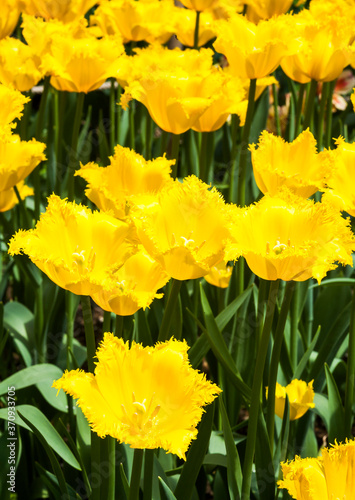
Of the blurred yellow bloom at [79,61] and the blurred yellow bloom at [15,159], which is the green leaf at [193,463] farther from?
the blurred yellow bloom at [79,61]

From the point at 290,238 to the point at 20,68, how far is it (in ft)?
2.85

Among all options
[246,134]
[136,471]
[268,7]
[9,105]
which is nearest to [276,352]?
[136,471]

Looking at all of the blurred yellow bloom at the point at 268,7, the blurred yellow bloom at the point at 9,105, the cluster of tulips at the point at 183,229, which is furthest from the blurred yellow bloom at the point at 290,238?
the blurred yellow bloom at the point at 268,7

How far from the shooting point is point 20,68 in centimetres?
169

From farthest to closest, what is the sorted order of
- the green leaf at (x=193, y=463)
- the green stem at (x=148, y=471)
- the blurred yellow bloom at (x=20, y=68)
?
the blurred yellow bloom at (x=20, y=68) → the green leaf at (x=193, y=463) → the green stem at (x=148, y=471)

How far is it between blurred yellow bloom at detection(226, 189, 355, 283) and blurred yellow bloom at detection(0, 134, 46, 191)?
0.46 m

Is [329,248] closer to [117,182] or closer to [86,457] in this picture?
[117,182]

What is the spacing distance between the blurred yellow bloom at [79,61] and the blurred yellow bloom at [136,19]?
365 mm

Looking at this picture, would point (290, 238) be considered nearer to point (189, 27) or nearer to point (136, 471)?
point (136, 471)

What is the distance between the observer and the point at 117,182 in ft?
4.58

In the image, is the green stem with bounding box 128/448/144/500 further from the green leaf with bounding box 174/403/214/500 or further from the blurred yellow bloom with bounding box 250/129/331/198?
the blurred yellow bloom with bounding box 250/129/331/198

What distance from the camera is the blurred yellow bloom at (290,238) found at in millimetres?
1012

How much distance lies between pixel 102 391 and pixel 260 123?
1.51 meters

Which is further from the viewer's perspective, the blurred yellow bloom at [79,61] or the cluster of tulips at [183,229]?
the blurred yellow bloom at [79,61]
